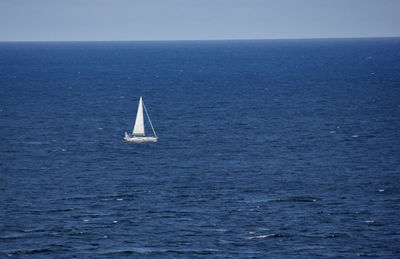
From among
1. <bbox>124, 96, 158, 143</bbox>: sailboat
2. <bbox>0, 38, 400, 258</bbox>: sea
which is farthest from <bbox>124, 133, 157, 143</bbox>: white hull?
<bbox>0, 38, 400, 258</bbox>: sea

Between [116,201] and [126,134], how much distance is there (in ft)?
121

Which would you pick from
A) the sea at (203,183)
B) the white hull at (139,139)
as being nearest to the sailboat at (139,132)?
the white hull at (139,139)

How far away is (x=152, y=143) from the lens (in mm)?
110062

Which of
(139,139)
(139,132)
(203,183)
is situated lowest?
(203,183)

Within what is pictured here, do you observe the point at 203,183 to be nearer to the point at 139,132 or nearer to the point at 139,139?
the point at 139,139

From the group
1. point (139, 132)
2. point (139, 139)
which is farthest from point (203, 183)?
point (139, 132)

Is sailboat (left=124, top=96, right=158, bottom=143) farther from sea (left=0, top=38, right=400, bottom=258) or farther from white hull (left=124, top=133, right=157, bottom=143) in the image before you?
sea (left=0, top=38, right=400, bottom=258)

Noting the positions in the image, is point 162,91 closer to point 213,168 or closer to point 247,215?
point 213,168

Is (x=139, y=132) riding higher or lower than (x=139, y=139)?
higher

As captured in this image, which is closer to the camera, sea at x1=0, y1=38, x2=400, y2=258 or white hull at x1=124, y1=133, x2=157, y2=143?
sea at x1=0, y1=38, x2=400, y2=258

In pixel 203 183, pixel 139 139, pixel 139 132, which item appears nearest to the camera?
pixel 203 183

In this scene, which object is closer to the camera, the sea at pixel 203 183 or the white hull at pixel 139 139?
the sea at pixel 203 183

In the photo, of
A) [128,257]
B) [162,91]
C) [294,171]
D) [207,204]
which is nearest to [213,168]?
[294,171]

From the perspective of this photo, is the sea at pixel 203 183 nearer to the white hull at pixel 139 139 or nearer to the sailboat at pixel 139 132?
the white hull at pixel 139 139
